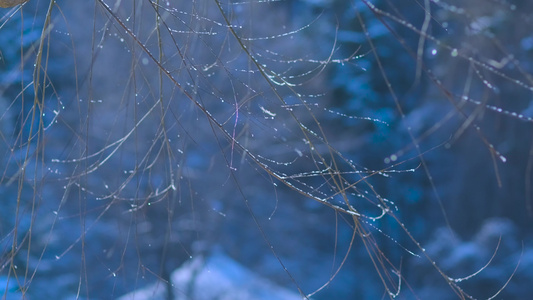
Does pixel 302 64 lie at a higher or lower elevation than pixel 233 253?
higher

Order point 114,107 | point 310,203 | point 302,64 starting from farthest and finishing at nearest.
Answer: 1. point 310,203
2. point 114,107
3. point 302,64

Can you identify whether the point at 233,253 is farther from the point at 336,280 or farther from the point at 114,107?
the point at 114,107

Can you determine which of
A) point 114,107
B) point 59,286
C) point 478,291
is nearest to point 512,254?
point 478,291

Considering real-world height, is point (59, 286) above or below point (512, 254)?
below

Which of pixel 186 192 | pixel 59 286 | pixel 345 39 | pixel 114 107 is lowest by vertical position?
pixel 59 286

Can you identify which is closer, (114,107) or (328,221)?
(114,107)

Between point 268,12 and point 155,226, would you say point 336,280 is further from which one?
point 268,12

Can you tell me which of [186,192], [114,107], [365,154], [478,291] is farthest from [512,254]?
[114,107]

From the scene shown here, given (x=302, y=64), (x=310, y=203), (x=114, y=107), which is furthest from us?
(x=310, y=203)

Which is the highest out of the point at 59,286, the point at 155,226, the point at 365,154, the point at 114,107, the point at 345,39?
the point at 345,39
